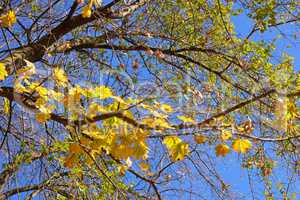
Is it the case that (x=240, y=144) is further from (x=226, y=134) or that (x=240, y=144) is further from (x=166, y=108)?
(x=166, y=108)

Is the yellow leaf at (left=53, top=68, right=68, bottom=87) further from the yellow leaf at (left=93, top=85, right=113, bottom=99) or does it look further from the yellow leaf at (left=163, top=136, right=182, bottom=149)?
the yellow leaf at (left=163, top=136, right=182, bottom=149)

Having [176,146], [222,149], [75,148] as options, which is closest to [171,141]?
[176,146]

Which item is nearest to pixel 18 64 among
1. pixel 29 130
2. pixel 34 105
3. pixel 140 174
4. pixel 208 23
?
pixel 29 130

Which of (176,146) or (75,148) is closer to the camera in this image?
(176,146)

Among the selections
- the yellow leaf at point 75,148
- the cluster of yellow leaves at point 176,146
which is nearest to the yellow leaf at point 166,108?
the cluster of yellow leaves at point 176,146

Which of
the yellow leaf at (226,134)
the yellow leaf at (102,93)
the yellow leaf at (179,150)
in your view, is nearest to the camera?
the yellow leaf at (226,134)

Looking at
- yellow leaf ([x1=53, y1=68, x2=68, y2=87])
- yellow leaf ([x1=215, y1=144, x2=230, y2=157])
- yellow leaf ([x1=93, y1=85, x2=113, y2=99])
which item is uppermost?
yellow leaf ([x1=53, y1=68, x2=68, y2=87])

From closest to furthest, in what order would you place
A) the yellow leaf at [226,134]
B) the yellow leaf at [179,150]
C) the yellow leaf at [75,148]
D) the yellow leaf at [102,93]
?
the yellow leaf at [226,134] → the yellow leaf at [179,150] → the yellow leaf at [102,93] → the yellow leaf at [75,148]

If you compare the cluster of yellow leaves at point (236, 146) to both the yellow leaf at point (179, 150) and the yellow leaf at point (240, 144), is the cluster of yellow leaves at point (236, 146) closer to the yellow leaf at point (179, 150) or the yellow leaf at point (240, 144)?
the yellow leaf at point (240, 144)

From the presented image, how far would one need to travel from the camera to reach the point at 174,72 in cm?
436

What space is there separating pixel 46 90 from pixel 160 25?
106 inches

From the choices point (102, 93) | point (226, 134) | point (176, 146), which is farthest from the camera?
point (102, 93)

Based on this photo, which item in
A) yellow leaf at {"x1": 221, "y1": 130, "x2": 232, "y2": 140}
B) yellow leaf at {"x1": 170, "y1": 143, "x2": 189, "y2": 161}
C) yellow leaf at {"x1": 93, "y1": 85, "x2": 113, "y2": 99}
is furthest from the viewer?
yellow leaf at {"x1": 93, "y1": 85, "x2": 113, "y2": 99}

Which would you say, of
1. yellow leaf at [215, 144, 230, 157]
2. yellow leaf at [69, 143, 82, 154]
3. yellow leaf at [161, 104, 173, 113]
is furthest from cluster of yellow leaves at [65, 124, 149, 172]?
yellow leaf at [215, 144, 230, 157]
